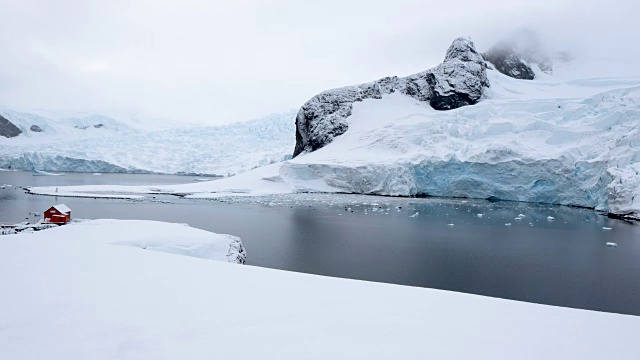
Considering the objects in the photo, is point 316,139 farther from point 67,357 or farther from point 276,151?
point 67,357

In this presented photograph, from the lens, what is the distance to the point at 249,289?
4559 millimetres

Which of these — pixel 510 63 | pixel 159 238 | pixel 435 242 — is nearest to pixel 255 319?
pixel 159 238

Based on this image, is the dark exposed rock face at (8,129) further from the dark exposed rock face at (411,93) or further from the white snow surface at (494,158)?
the white snow surface at (494,158)

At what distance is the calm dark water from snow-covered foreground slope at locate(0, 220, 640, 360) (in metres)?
6.17

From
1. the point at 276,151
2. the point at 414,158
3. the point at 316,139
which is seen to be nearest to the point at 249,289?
the point at 414,158

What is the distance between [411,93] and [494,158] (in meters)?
25.7

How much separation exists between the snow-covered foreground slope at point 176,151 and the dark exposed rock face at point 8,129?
23.5 meters

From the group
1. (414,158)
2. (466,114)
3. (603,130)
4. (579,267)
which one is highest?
(466,114)

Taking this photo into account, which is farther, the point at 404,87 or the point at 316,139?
the point at 404,87

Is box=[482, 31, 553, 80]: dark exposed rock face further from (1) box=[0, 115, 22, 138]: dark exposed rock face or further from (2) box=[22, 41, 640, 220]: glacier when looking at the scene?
(1) box=[0, 115, 22, 138]: dark exposed rock face

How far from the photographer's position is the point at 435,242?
1633 centimetres

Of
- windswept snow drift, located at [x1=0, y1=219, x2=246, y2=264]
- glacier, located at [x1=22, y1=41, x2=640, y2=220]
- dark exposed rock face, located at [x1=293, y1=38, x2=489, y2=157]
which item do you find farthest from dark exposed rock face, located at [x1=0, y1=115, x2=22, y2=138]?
windswept snow drift, located at [x1=0, y1=219, x2=246, y2=264]

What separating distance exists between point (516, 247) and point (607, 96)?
98.7 feet

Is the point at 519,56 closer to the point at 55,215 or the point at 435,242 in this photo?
the point at 435,242
